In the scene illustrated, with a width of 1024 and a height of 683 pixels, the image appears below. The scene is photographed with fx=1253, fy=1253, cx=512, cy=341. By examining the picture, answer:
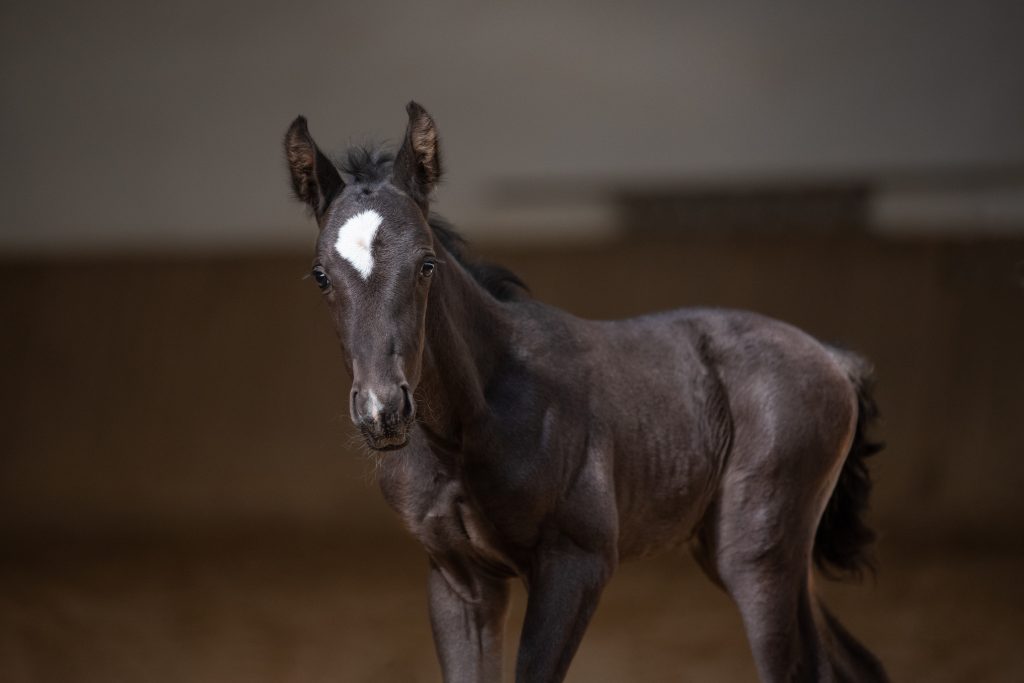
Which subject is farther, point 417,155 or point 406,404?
point 417,155

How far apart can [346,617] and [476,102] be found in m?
3.66

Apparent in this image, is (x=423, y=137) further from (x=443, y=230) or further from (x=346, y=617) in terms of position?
(x=346, y=617)

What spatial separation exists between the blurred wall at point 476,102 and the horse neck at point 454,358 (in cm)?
524

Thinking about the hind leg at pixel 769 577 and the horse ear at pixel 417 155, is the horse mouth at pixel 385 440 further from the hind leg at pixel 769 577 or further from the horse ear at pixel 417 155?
the hind leg at pixel 769 577

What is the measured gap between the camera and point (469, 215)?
854 centimetres

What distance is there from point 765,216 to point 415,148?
18.9 feet

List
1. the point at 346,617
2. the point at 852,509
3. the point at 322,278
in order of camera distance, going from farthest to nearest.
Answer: the point at 346,617 → the point at 852,509 → the point at 322,278

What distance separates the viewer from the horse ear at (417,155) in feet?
9.87

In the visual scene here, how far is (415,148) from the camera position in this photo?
302 centimetres

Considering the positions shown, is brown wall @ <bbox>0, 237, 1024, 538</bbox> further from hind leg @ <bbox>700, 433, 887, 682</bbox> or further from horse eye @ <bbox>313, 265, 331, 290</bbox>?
horse eye @ <bbox>313, 265, 331, 290</bbox>

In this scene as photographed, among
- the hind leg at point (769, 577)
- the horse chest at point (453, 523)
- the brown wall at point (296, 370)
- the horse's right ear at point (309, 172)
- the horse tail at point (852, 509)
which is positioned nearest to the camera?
the horse's right ear at point (309, 172)

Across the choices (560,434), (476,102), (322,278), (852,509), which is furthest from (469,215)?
(322,278)

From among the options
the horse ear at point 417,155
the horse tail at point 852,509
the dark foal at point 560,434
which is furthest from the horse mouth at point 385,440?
A: the horse tail at point 852,509

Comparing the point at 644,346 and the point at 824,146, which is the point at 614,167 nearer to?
the point at 824,146
